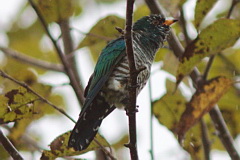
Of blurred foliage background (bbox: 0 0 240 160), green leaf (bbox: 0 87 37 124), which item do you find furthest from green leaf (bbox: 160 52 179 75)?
green leaf (bbox: 0 87 37 124)

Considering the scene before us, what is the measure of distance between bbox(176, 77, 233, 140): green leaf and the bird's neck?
1.38 meters

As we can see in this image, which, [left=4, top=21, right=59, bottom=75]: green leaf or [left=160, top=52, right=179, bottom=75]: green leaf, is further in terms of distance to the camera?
[left=4, top=21, right=59, bottom=75]: green leaf

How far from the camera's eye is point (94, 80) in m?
3.78

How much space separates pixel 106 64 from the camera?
3.79 meters

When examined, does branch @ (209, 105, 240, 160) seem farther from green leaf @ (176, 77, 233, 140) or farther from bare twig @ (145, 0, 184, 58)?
green leaf @ (176, 77, 233, 140)

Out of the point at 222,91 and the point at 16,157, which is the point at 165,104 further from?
the point at 16,157

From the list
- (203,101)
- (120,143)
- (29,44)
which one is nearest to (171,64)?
(203,101)

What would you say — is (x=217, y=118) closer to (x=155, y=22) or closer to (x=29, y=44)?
(x=155, y=22)

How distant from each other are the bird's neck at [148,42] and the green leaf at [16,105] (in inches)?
50.7

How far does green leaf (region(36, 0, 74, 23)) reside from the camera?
10.9 ft

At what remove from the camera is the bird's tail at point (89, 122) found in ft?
10.9

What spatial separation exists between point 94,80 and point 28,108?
85 centimetres

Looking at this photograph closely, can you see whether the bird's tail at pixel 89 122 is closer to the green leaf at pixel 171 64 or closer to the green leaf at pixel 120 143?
the green leaf at pixel 171 64

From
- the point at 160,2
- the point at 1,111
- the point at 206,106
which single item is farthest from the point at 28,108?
the point at 160,2
